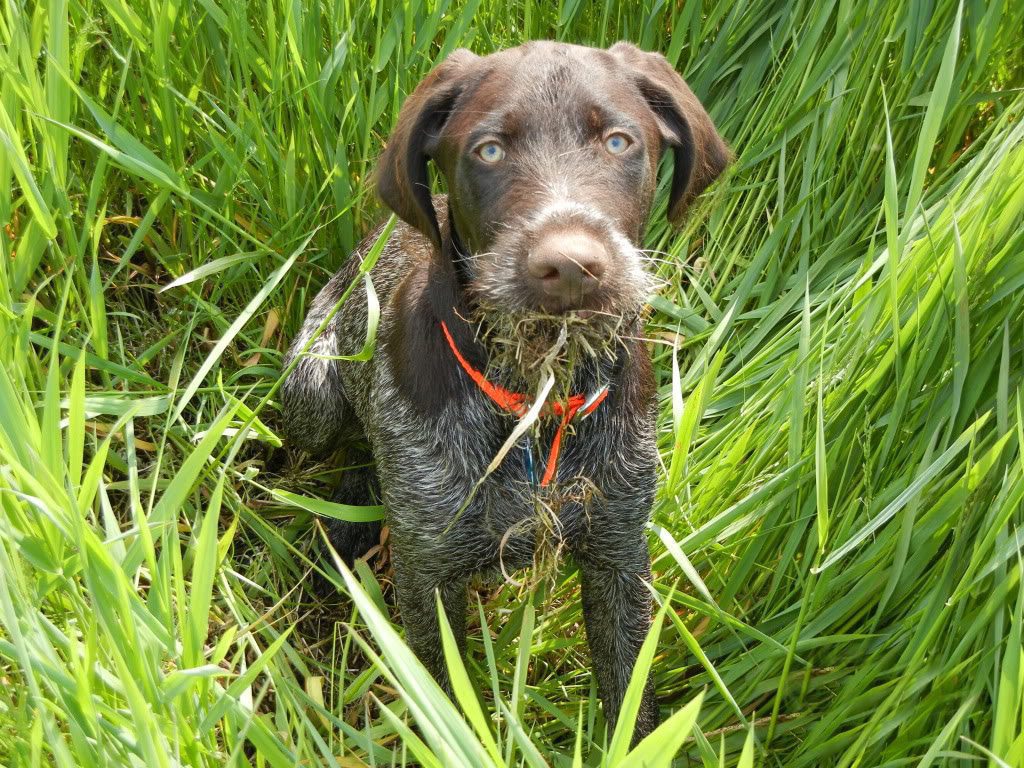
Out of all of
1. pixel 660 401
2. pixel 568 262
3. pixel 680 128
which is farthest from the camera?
pixel 660 401

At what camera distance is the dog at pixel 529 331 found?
242 cm

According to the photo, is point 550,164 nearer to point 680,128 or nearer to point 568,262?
point 568,262

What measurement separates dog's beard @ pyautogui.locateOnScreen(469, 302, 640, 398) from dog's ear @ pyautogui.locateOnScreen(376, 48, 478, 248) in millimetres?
296

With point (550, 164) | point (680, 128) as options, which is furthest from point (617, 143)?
point (680, 128)

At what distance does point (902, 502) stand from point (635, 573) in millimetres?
876

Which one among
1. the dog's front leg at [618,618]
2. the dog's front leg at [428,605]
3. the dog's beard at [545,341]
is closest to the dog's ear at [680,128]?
the dog's beard at [545,341]

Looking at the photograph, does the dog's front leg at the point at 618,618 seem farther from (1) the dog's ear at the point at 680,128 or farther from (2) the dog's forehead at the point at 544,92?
(2) the dog's forehead at the point at 544,92

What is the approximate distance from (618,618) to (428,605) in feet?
1.75

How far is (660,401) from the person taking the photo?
12.6 ft

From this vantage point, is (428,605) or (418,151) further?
(428,605)

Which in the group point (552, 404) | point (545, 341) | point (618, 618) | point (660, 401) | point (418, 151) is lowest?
point (618, 618)

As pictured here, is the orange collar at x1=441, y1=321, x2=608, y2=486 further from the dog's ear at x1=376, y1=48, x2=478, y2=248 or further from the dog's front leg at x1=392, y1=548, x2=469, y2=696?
the dog's front leg at x1=392, y1=548, x2=469, y2=696

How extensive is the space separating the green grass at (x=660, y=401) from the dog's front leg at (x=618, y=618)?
96 millimetres

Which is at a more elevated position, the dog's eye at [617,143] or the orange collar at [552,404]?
the dog's eye at [617,143]
